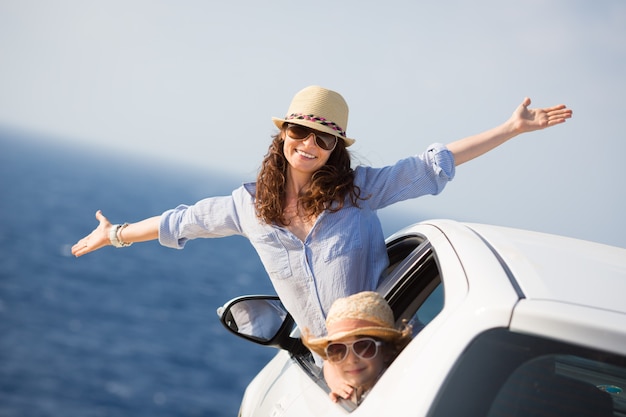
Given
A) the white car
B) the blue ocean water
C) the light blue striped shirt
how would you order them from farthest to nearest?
1. the blue ocean water
2. the light blue striped shirt
3. the white car

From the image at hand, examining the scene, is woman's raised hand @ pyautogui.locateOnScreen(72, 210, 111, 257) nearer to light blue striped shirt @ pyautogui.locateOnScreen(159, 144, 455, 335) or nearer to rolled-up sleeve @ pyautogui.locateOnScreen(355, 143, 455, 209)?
light blue striped shirt @ pyautogui.locateOnScreen(159, 144, 455, 335)

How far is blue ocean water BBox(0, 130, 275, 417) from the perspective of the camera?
204 feet

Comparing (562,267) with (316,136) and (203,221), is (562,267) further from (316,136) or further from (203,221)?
(203,221)

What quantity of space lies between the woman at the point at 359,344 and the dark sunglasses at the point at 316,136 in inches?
51.9

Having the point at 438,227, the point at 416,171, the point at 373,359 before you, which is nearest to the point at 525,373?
the point at 373,359

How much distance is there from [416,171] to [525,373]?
1825mm

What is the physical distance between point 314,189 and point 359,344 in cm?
132

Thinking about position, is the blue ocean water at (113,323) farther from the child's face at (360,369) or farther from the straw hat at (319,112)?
the child's face at (360,369)

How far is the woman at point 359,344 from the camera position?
202 cm

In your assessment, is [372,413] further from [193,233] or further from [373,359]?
[193,233]

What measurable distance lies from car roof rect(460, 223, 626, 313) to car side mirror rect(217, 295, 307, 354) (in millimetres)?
1220

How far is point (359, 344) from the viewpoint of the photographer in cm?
203

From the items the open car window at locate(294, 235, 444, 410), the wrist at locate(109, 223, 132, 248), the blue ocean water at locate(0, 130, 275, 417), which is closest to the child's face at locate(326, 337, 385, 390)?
the open car window at locate(294, 235, 444, 410)

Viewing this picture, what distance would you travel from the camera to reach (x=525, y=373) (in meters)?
1.48
